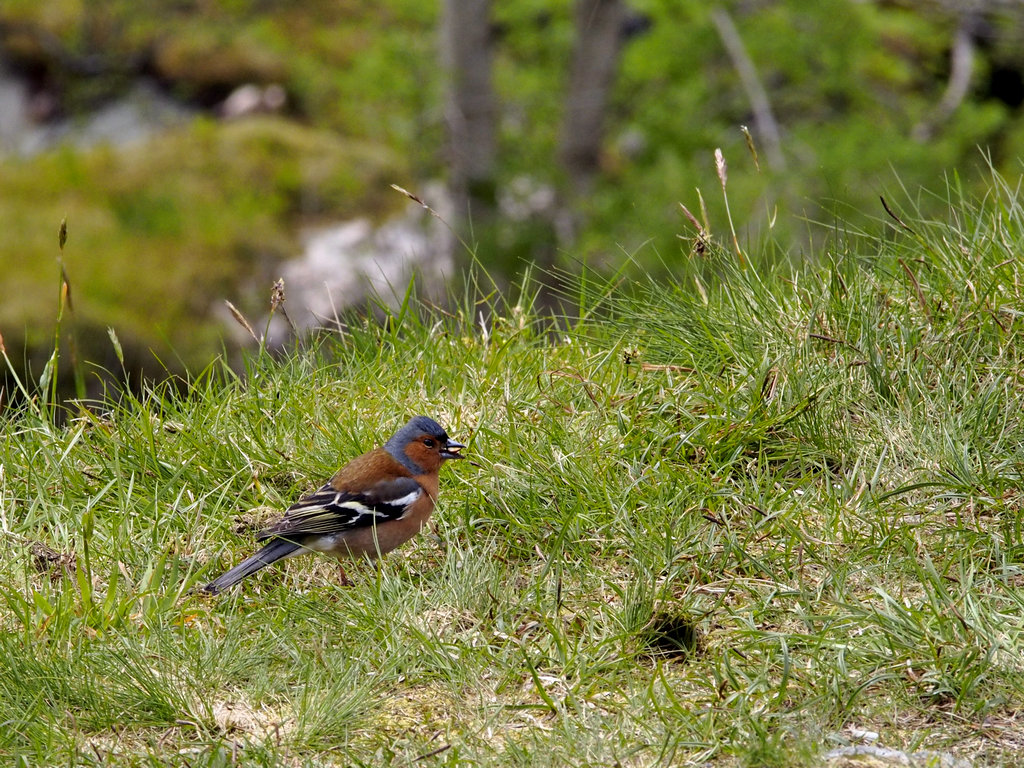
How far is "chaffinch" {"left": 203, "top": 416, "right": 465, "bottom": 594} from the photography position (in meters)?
4.21

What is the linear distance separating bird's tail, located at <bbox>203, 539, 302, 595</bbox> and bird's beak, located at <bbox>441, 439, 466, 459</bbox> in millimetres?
704

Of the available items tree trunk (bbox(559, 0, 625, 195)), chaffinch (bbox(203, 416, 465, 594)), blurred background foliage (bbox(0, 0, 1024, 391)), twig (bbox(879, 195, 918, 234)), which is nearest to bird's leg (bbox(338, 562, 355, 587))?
chaffinch (bbox(203, 416, 465, 594))

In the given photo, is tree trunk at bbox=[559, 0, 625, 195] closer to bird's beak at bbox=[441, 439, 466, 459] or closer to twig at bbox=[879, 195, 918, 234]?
twig at bbox=[879, 195, 918, 234]

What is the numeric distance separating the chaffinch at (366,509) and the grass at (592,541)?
14cm

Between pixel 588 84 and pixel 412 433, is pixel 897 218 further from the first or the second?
pixel 588 84

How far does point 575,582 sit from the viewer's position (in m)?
4.05

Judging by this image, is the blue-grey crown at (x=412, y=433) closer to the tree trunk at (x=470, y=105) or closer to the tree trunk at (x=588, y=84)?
the tree trunk at (x=470, y=105)

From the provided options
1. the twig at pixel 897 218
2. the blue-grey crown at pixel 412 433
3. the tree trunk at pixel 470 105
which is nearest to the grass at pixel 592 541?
the twig at pixel 897 218

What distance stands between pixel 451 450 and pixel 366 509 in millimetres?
451

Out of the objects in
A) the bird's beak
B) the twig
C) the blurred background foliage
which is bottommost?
the blurred background foliage

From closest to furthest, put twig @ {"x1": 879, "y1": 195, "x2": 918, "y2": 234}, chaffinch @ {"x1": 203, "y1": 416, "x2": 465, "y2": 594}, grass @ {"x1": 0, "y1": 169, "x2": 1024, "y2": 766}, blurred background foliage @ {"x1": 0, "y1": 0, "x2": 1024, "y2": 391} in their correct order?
grass @ {"x1": 0, "y1": 169, "x2": 1024, "y2": 766} < chaffinch @ {"x1": 203, "y1": 416, "x2": 465, "y2": 594} < twig @ {"x1": 879, "y1": 195, "x2": 918, "y2": 234} < blurred background foliage @ {"x1": 0, "y1": 0, "x2": 1024, "y2": 391}

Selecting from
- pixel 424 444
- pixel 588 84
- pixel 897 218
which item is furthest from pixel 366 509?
pixel 588 84

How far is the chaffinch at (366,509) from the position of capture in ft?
13.8

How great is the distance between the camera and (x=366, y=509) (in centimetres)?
436
